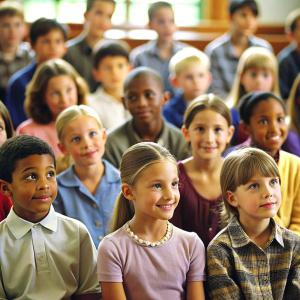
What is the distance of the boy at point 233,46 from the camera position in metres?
4.11

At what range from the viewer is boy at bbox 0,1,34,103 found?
3926 millimetres

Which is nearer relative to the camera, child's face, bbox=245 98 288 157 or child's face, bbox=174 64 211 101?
child's face, bbox=245 98 288 157

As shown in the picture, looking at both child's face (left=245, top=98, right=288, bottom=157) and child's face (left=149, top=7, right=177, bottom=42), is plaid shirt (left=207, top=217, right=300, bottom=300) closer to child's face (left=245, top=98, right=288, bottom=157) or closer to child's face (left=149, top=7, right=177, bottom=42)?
child's face (left=245, top=98, right=288, bottom=157)

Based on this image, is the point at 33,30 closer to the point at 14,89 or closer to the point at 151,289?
→ the point at 14,89

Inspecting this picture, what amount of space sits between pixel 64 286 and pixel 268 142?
3.43 feet

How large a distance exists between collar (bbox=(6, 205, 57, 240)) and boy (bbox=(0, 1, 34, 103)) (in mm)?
2379

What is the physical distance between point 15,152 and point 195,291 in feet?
2.14

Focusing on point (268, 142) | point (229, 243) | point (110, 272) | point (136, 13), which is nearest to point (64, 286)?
point (110, 272)

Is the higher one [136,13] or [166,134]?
[136,13]

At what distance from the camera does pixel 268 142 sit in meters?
2.28

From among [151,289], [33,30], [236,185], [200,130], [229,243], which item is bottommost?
[151,289]

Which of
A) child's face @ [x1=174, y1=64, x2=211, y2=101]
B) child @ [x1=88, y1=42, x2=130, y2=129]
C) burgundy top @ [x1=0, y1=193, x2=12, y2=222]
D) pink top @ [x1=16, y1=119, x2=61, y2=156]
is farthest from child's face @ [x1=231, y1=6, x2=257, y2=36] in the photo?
burgundy top @ [x1=0, y1=193, x2=12, y2=222]

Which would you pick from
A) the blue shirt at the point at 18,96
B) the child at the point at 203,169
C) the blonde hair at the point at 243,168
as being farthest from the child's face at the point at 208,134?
the blue shirt at the point at 18,96

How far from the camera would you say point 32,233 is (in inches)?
64.4
